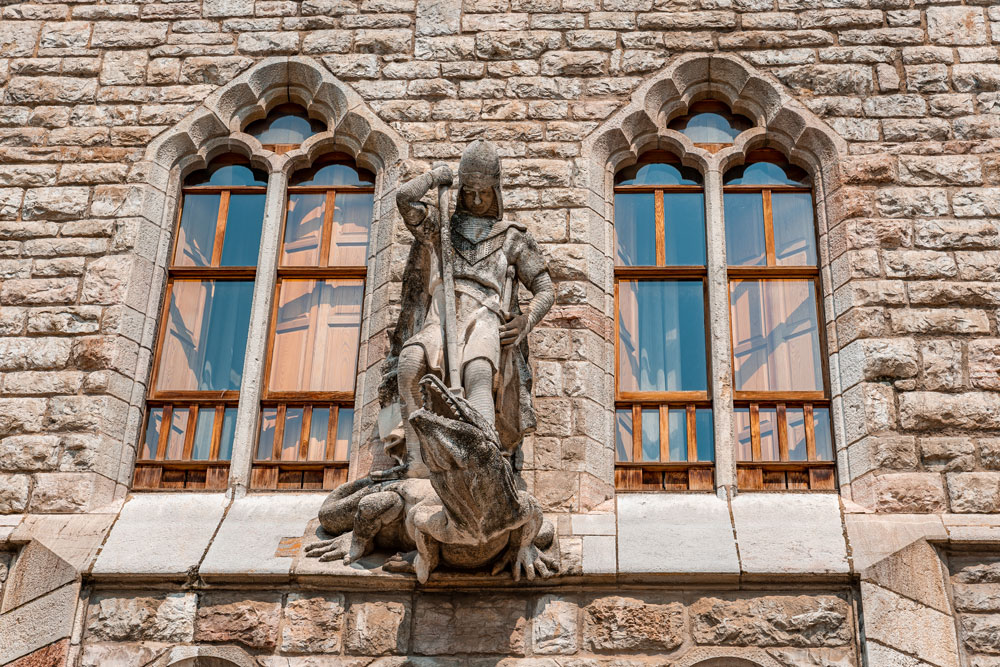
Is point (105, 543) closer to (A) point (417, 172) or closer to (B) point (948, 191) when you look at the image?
(A) point (417, 172)

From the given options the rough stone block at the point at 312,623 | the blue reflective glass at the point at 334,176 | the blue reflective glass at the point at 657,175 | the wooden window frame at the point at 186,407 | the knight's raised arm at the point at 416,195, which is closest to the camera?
the rough stone block at the point at 312,623

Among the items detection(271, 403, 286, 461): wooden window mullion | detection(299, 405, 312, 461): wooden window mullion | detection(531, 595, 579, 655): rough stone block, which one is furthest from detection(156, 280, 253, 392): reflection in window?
detection(531, 595, 579, 655): rough stone block

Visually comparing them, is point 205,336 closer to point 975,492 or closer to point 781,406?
point 781,406

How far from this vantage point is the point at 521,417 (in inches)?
324

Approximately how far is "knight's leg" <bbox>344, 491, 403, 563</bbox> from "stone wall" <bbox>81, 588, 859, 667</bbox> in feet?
1.09

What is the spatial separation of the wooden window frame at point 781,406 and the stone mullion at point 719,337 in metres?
0.10

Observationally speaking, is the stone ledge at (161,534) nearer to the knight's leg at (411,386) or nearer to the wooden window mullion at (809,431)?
the knight's leg at (411,386)

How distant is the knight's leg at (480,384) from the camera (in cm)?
790

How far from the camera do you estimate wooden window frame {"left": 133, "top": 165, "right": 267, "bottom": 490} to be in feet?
29.1

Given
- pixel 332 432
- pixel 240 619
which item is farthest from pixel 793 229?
pixel 240 619

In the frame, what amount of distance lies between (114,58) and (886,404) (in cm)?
545

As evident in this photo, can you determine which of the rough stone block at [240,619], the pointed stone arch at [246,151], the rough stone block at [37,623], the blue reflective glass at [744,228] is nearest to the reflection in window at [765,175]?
the blue reflective glass at [744,228]

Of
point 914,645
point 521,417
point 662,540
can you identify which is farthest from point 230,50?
point 914,645

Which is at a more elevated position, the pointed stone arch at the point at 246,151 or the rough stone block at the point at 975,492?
the pointed stone arch at the point at 246,151
